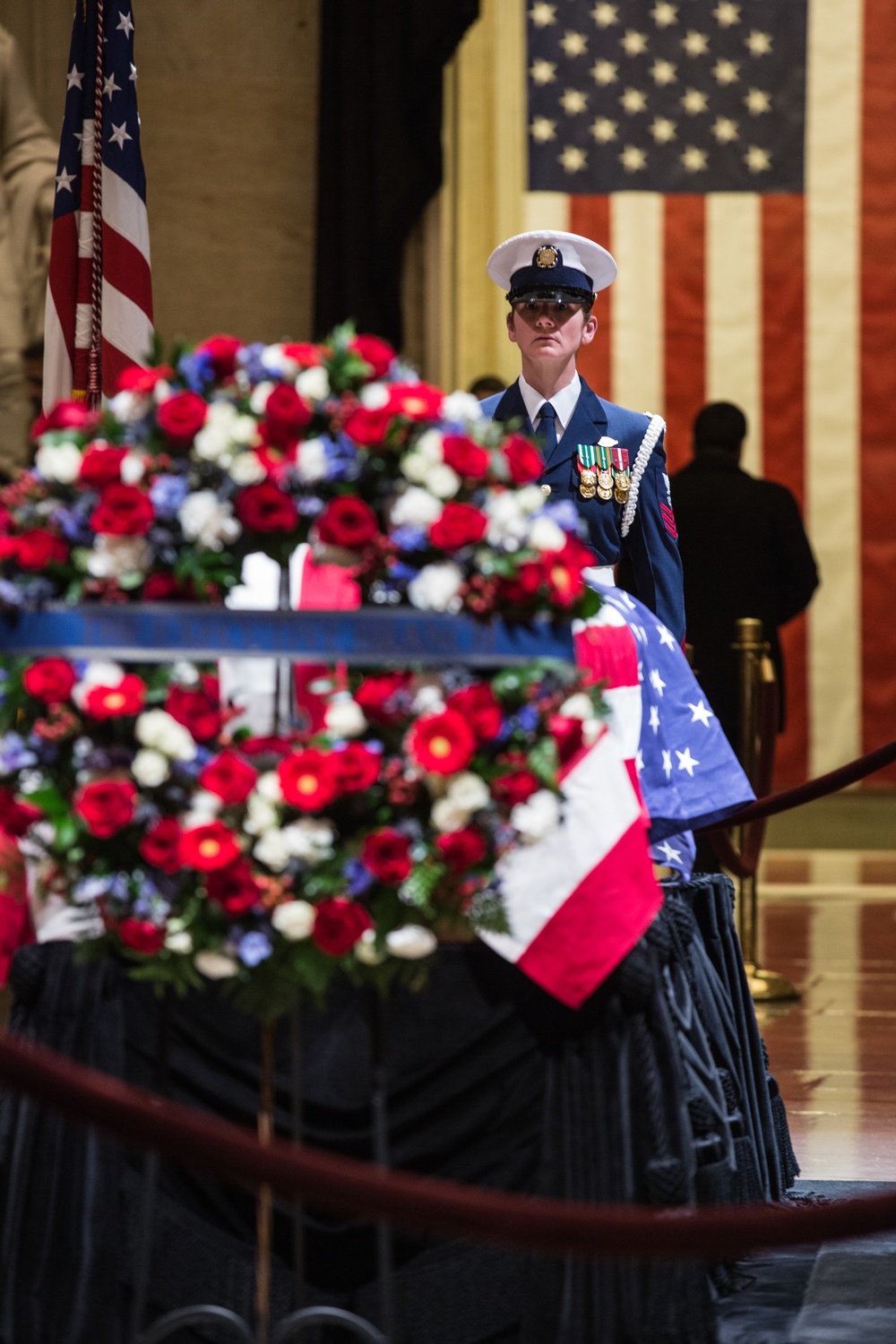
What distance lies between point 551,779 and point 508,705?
112mm

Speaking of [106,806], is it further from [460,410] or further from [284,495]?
[460,410]

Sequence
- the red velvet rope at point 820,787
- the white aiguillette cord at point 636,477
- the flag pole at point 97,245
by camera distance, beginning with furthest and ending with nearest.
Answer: the flag pole at point 97,245 < the red velvet rope at point 820,787 < the white aiguillette cord at point 636,477

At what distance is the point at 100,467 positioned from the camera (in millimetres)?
2510

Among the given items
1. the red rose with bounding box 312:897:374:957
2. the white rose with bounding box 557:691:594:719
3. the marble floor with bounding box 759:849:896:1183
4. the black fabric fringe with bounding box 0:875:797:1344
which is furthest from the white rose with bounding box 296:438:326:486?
the marble floor with bounding box 759:849:896:1183

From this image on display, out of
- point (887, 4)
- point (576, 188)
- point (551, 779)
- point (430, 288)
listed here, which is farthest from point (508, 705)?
point (887, 4)

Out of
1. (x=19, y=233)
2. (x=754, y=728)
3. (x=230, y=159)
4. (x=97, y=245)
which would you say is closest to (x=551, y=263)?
(x=97, y=245)

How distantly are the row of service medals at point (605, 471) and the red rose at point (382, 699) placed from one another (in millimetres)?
1397

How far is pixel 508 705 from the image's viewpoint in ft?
8.31

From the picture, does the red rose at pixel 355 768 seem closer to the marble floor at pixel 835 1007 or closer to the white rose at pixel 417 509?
the white rose at pixel 417 509

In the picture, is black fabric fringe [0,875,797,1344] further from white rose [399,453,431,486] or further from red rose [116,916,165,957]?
white rose [399,453,431,486]

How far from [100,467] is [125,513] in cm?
9

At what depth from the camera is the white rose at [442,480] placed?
98.0 inches

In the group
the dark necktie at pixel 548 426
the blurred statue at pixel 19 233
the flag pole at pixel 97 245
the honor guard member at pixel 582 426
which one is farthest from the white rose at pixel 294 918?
the blurred statue at pixel 19 233

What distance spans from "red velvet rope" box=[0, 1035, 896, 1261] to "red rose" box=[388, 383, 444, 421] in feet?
3.07
